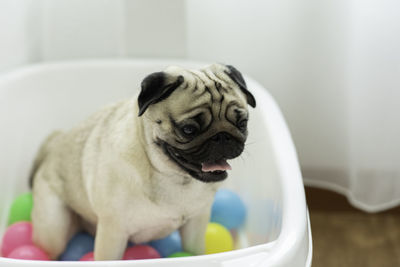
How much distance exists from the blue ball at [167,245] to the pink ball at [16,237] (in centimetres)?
30

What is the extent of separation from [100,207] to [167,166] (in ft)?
0.58

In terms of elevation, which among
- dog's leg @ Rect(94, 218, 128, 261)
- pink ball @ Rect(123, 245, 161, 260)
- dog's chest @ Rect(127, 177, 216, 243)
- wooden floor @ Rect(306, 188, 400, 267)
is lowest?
wooden floor @ Rect(306, 188, 400, 267)

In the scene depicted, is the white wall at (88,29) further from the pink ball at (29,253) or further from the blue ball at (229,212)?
the pink ball at (29,253)

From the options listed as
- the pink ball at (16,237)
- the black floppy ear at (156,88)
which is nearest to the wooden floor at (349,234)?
the pink ball at (16,237)

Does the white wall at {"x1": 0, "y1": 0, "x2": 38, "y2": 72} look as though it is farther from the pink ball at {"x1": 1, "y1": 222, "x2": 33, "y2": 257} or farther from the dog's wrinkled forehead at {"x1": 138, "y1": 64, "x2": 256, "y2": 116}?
the dog's wrinkled forehead at {"x1": 138, "y1": 64, "x2": 256, "y2": 116}

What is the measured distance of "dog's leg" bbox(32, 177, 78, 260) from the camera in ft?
3.51

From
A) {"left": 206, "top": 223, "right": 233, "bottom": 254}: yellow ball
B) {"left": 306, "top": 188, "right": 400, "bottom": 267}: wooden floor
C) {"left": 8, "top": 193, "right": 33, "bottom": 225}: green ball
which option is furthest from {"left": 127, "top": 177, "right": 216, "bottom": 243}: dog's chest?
{"left": 306, "top": 188, "right": 400, "bottom": 267}: wooden floor

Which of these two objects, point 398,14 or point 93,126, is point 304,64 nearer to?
point 398,14

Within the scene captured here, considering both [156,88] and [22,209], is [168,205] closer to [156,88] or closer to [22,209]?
[156,88]

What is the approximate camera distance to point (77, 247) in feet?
3.64

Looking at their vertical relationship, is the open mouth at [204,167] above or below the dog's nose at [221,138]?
below

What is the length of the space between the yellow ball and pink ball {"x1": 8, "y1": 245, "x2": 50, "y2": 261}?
367 millimetres

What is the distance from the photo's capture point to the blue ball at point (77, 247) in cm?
110

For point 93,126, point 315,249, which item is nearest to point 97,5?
point 93,126
